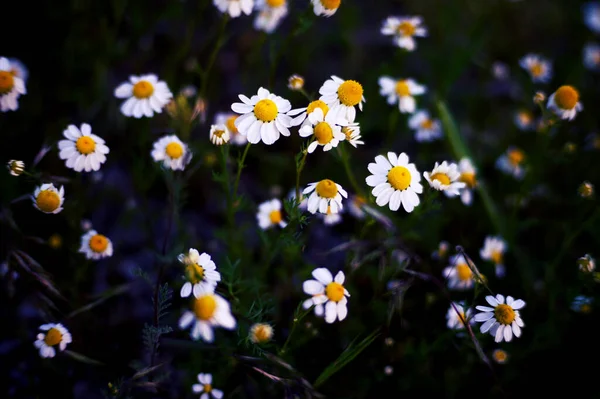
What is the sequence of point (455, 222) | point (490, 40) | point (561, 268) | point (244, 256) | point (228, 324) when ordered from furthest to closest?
point (490, 40)
point (455, 222)
point (561, 268)
point (244, 256)
point (228, 324)

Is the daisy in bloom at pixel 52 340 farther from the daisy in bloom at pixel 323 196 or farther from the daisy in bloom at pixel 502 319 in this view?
the daisy in bloom at pixel 502 319

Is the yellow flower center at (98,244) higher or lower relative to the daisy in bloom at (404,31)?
lower

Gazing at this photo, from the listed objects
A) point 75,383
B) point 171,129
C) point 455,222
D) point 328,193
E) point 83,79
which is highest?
point 328,193

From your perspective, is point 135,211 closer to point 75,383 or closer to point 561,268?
point 75,383

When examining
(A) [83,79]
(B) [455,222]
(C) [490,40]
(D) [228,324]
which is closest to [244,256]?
(D) [228,324]

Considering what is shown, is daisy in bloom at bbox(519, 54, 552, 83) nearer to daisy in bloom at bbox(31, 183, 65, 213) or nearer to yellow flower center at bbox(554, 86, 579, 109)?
yellow flower center at bbox(554, 86, 579, 109)

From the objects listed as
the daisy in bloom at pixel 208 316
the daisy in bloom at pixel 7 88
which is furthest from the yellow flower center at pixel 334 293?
the daisy in bloom at pixel 7 88
